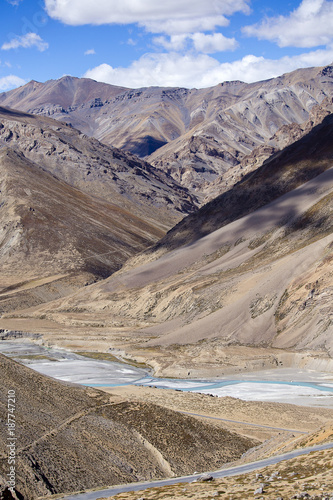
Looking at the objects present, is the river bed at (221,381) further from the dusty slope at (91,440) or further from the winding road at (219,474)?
the winding road at (219,474)

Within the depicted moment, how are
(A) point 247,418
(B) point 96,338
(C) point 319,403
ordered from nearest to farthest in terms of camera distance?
(A) point 247,418, (C) point 319,403, (B) point 96,338

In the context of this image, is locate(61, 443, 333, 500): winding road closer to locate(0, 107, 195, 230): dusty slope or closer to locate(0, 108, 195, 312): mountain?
locate(0, 108, 195, 312): mountain

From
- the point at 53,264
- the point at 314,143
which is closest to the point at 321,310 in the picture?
the point at 314,143

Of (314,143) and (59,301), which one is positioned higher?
(314,143)

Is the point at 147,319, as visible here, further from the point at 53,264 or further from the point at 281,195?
the point at 53,264

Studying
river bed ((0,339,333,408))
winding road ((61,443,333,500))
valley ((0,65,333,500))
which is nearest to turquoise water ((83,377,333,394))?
river bed ((0,339,333,408))

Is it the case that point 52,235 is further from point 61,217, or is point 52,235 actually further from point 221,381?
point 221,381

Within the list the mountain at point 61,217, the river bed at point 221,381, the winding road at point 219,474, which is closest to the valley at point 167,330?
the river bed at point 221,381
